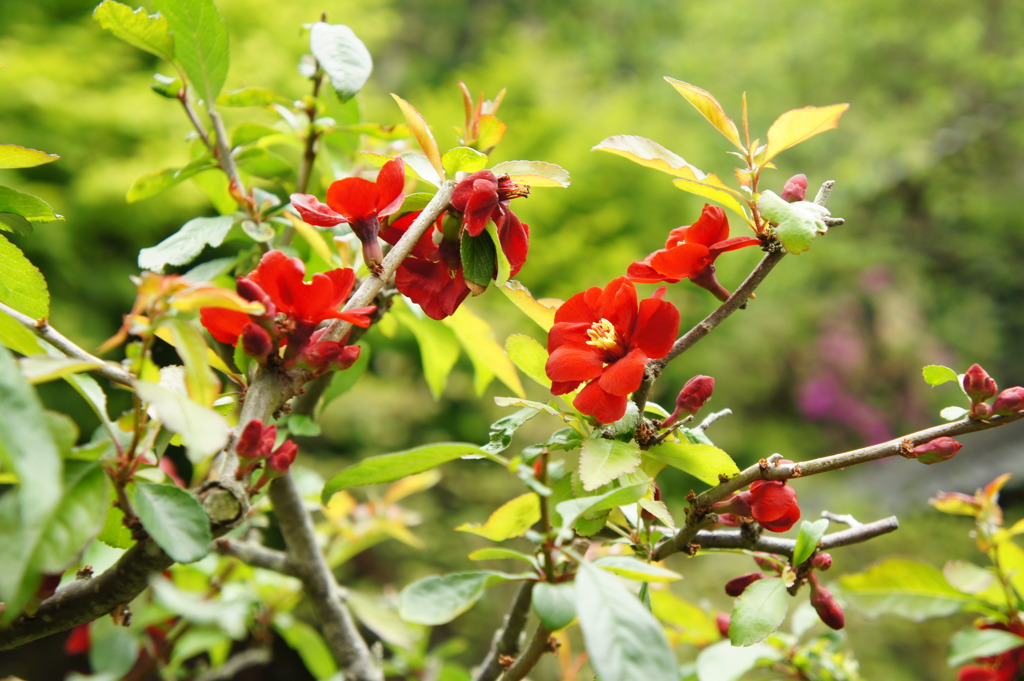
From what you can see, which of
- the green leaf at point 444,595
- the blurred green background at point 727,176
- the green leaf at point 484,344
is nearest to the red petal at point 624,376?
the green leaf at point 444,595

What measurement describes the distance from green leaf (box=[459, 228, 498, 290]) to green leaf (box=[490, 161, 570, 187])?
0.04 metres

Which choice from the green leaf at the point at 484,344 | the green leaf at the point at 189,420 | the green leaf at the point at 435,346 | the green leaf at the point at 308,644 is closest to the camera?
the green leaf at the point at 189,420

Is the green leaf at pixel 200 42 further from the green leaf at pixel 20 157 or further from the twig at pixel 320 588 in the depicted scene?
the twig at pixel 320 588

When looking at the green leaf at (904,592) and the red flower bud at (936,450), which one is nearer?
the red flower bud at (936,450)

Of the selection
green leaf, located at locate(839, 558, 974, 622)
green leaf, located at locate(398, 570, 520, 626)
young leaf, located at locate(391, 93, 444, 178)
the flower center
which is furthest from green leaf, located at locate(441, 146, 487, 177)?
green leaf, located at locate(839, 558, 974, 622)

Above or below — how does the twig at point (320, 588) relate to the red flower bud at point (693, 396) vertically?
below

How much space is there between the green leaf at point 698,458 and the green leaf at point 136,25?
0.41 meters

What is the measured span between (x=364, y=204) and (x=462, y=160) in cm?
6


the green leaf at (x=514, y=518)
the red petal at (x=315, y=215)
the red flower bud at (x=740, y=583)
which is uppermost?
the red petal at (x=315, y=215)

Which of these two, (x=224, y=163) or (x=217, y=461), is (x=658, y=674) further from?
(x=224, y=163)

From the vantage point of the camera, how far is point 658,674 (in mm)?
273

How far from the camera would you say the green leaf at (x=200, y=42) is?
0.49 meters

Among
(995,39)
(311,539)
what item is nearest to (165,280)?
(311,539)

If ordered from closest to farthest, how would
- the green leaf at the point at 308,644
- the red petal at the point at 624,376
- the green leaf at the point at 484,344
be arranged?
the red petal at the point at 624,376
the green leaf at the point at 484,344
the green leaf at the point at 308,644
